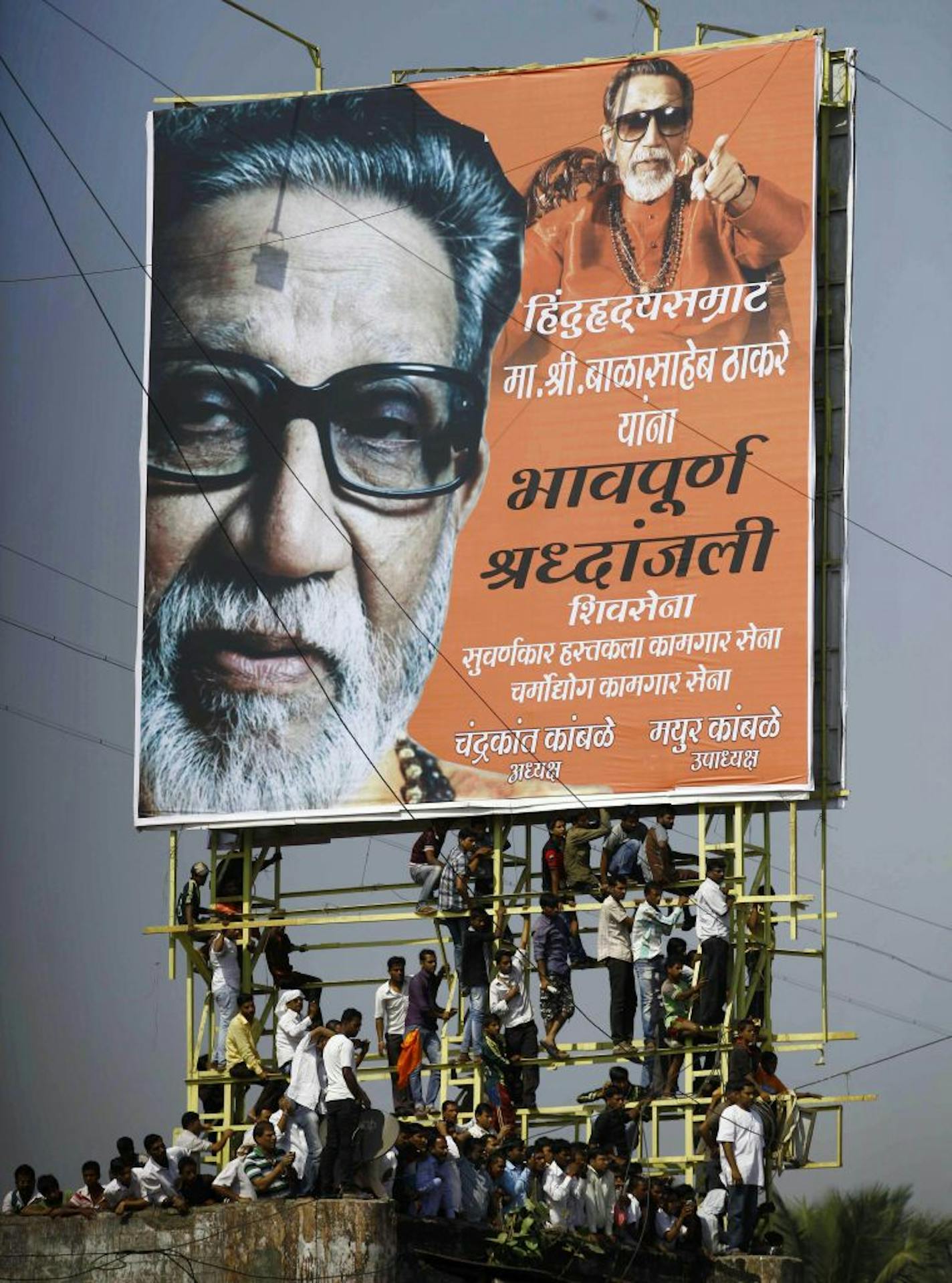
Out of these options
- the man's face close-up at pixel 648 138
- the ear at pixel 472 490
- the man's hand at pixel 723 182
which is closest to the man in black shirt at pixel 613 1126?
the ear at pixel 472 490

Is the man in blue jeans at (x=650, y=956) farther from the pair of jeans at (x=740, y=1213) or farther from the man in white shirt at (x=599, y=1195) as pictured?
the man in white shirt at (x=599, y=1195)

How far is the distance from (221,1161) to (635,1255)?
16.7 feet

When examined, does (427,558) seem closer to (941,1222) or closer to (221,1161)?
(221,1161)

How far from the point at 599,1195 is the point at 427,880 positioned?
14.5 feet

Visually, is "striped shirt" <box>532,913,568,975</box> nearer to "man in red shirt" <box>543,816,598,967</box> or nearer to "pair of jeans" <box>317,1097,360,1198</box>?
"man in red shirt" <box>543,816,598,967</box>

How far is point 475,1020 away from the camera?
93.5ft

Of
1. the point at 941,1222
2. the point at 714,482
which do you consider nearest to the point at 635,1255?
the point at 714,482

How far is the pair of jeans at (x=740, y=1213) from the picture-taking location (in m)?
26.7

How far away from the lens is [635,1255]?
25766 millimetres

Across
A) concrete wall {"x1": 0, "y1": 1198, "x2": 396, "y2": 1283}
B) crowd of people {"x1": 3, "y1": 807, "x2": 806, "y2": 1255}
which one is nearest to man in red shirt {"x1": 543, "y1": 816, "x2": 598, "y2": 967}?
crowd of people {"x1": 3, "y1": 807, "x2": 806, "y2": 1255}

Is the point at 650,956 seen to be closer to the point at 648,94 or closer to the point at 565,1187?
the point at 565,1187

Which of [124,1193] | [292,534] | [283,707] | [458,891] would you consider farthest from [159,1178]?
[292,534]

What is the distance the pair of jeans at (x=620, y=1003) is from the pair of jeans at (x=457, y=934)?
1.38m

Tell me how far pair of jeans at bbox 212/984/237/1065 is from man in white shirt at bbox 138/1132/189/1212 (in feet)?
15.5
